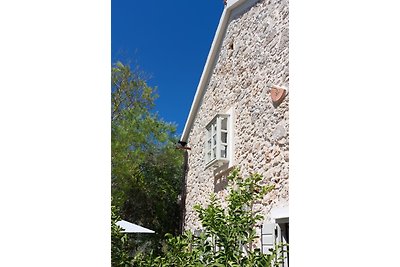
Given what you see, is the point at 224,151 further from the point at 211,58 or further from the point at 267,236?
the point at 267,236

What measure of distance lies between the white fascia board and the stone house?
0.01 meters

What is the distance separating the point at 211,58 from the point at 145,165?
4.01 m

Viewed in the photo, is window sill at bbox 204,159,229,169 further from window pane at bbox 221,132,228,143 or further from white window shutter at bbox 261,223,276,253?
white window shutter at bbox 261,223,276,253

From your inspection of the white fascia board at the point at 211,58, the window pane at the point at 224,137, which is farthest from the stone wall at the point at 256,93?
the window pane at the point at 224,137

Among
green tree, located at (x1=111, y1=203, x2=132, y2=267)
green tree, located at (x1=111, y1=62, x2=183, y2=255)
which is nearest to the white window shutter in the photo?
green tree, located at (x1=111, y1=203, x2=132, y2=267)

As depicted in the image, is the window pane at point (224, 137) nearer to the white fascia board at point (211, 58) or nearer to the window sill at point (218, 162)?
the window sill at point (218, 162)

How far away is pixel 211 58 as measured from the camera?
269 inches

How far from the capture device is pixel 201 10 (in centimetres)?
1058

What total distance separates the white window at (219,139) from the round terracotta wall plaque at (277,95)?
141 centimetres

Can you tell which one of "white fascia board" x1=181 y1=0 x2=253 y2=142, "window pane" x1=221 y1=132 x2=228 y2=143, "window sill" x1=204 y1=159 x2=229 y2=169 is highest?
"white fascia board" x1=181 y1=0 x2=253 y2=142

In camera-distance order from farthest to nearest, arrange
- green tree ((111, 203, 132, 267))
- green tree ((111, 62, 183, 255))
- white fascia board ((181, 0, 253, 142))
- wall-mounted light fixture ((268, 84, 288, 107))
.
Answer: green tree ((111, 62, 183, 255)) < white fascia board ((181, 0, 253, 142)) < wall-mounted light fixture ((268, 84, 288, 107)) < green tree ((111, 203, 132, 267))

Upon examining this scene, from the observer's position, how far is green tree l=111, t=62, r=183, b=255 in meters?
9.69

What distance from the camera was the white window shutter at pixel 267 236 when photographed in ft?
13.7
